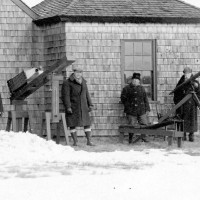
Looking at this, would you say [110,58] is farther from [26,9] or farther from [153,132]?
[153,132]

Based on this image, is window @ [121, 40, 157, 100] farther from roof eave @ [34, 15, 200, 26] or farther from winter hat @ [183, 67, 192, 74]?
winter hat @ [183, 67, 192, 74]

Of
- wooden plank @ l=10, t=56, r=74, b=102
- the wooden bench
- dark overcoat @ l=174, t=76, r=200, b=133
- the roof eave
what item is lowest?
the wooden bench

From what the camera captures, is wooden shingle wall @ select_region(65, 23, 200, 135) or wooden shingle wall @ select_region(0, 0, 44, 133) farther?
wooden shingle wall @ select_region(0, 0, 44, 133)

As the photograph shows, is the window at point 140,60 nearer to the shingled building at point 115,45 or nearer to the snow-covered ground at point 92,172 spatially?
the shingled building at point 115,45

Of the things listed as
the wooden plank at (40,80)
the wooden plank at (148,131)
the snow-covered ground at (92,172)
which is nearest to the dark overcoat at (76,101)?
the wooden plank at (40,80)

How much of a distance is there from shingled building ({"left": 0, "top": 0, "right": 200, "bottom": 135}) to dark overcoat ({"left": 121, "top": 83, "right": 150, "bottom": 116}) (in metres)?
0.83

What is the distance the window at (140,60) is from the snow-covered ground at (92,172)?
3812mm

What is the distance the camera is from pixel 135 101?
1891 cm

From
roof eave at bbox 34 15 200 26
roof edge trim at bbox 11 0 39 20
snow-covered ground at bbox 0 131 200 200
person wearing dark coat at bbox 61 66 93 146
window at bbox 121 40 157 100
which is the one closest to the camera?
snow-covered ground at bbox 0 131 200 200

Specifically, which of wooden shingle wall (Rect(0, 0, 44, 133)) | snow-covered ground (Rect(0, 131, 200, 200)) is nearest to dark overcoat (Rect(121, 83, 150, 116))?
snow-covered ground (Rect(0, 131, 200, 200))

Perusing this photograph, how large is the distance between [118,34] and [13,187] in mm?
11169

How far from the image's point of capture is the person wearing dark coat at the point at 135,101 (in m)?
18.9

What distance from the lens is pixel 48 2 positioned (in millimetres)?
22125

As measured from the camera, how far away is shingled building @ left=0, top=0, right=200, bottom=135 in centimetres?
1977
